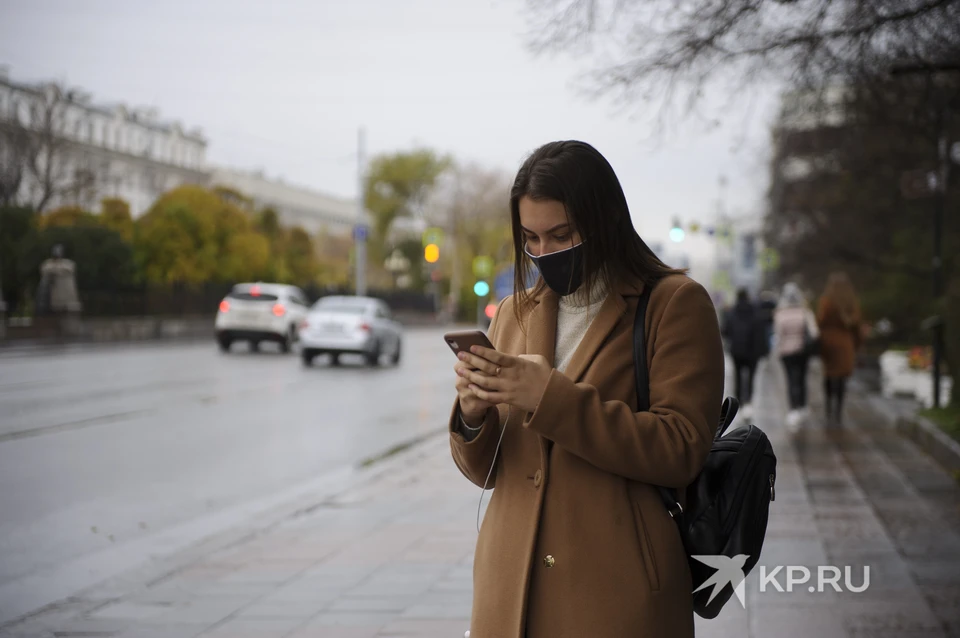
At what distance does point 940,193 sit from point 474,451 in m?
17.1

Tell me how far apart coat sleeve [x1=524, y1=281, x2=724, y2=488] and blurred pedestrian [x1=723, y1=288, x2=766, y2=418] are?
12.6 metres

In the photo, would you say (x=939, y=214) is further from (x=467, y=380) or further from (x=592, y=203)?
(x=467, y=380)

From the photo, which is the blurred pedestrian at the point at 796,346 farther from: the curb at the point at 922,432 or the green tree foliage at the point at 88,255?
the green tree foliage at the point at 88,255

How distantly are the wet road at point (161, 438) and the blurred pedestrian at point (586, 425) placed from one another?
4758 millimetres

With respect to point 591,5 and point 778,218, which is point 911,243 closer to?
point 778,218

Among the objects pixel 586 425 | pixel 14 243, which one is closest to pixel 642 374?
pixel 586 425

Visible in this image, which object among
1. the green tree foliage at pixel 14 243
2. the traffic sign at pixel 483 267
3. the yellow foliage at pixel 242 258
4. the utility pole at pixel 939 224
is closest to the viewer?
the utility pole at pixel 939 224

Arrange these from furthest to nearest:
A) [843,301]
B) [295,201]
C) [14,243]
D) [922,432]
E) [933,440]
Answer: [295,201] < [14,243] < [843,301] < [922,432] < [933,440]

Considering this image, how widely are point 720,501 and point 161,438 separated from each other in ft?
34.5

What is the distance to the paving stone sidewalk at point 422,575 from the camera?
198 inches

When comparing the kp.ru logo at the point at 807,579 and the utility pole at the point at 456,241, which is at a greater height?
the utility pole at the point at 456,241

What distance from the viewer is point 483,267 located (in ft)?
203

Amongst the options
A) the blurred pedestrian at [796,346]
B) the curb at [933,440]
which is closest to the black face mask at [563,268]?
the curb at [933,440]

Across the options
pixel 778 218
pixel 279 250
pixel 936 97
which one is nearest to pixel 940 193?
pixel 936 97
